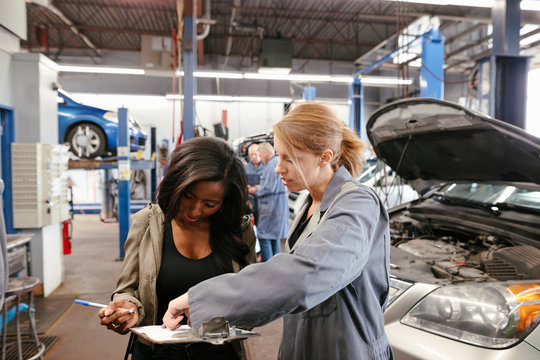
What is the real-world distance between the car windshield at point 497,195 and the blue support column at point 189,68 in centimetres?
289

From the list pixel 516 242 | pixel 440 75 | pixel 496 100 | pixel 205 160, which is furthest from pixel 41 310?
pixel 440 75

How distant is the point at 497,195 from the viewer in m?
2.69

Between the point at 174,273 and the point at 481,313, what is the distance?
1.30 m

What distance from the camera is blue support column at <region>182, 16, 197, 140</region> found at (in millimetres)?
4141

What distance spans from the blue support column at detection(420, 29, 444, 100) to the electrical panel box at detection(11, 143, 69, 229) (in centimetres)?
554

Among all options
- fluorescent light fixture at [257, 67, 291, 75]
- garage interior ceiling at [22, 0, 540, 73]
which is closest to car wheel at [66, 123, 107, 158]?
garage interior ceiling at [22, 0, 540, 73]

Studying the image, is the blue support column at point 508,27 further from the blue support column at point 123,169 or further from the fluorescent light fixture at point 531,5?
the blue support column at point 123,169

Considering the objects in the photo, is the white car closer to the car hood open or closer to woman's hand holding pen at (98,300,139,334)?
the car hood open

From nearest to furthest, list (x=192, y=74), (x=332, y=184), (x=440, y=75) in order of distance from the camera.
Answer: (x=332, y=184) → (x=192, y=74) → (x=440, y=75)

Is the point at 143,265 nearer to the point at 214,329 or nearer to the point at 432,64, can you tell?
the point at 214,329

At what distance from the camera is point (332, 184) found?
105 cm

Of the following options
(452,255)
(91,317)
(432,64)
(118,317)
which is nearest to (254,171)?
(91,317)

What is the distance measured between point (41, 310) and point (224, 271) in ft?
11.6

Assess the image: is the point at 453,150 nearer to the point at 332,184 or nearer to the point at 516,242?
the point at 516,242
